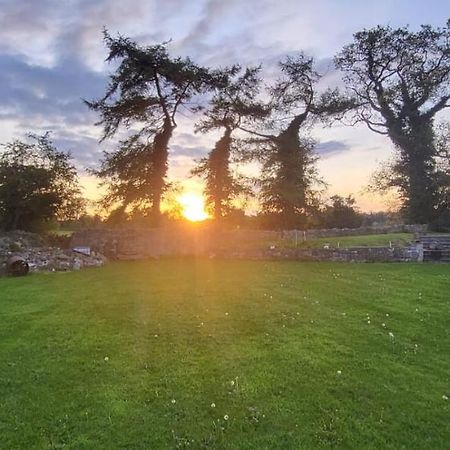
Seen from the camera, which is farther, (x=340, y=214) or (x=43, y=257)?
(x=340, y=214)

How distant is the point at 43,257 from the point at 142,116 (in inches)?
369

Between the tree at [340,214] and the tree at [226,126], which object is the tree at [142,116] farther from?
the tree at [340,214]

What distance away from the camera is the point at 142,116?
22547 mm

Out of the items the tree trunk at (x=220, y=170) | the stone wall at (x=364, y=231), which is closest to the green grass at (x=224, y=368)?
the stone wall at (x=364, y=231)

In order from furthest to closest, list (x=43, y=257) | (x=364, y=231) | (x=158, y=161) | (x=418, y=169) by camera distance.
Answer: (x=418, y=169), (x=364, y=231), (x=158, y=161), (x=43, y=257)

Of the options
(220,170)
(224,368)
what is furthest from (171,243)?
(224,368)

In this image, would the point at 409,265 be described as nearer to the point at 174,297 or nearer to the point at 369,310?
the point at 369,310

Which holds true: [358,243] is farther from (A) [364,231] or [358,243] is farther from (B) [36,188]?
(B) [36,188]

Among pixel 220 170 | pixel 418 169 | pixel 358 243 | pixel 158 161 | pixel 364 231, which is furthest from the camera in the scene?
pixel 418 169

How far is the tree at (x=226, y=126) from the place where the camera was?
23555mm

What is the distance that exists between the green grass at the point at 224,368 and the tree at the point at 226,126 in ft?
45.4

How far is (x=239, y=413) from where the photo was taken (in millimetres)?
5262

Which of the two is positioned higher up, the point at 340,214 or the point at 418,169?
the point at 418,169

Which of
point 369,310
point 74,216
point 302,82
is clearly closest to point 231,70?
point 302,82
